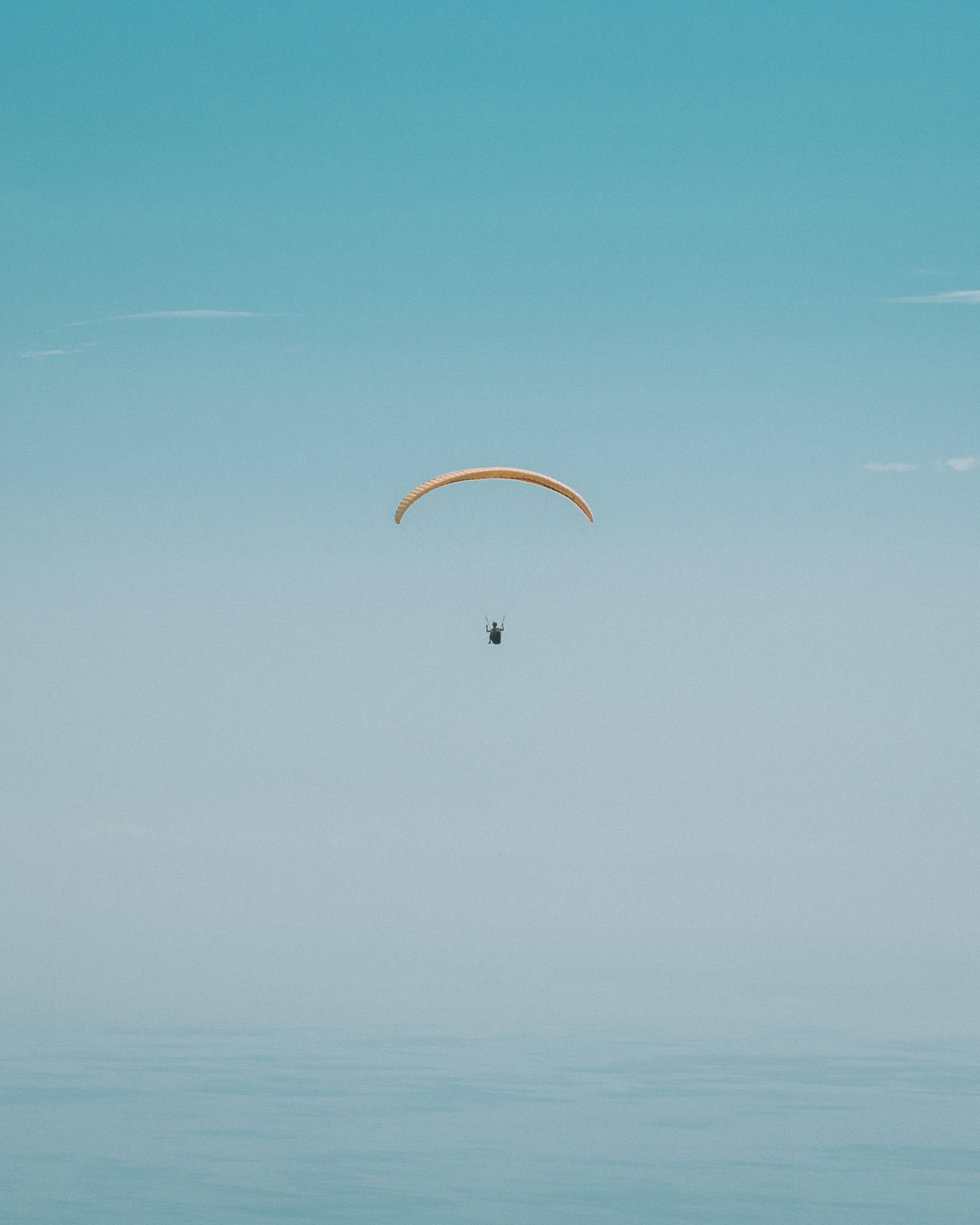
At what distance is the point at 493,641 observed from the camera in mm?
79562

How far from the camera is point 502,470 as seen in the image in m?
78.8

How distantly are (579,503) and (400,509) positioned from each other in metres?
10.7

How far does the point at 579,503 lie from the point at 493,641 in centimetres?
952

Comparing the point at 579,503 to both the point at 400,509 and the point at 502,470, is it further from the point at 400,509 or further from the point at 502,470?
the point at 400,509

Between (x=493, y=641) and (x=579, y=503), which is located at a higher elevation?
(x=579, y=503)

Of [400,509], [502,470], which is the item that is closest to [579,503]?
[502,470]

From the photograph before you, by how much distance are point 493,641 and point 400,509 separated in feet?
30.4

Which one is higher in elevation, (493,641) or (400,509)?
(400,509)

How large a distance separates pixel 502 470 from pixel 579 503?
5.20 metres

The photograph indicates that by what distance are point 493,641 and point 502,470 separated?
975cm

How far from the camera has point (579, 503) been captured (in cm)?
8081

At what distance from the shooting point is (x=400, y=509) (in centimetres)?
7738
